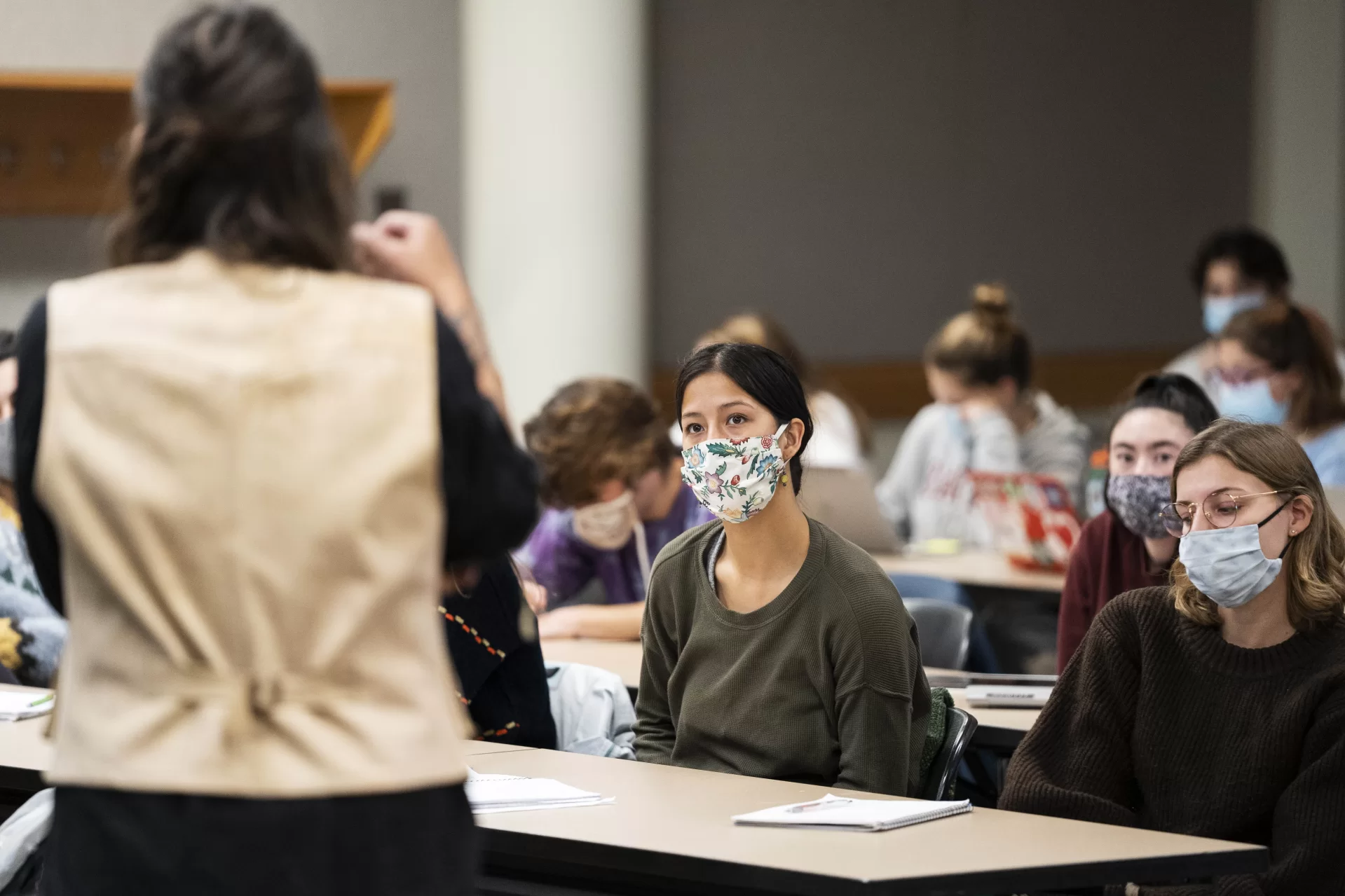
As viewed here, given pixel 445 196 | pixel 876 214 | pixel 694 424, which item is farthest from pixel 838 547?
pixel 876 214

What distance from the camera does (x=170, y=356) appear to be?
4.77ft

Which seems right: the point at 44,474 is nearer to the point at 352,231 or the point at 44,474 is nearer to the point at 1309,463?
the point at 352,231

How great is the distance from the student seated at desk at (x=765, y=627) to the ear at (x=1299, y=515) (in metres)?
0.64

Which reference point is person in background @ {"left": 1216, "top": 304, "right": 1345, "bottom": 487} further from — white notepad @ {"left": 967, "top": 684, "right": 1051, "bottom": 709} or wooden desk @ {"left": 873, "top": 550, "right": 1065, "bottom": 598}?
white notepad @ {"left": 967, "top": 684, "right": 1051, "bottom": 709}

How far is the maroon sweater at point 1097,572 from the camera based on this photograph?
353cm

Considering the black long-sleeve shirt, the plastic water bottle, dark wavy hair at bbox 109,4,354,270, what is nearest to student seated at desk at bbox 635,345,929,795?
the plastic water bottle

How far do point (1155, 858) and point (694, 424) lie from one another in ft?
3.99

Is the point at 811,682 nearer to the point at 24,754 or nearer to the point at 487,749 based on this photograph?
the point at 487,749

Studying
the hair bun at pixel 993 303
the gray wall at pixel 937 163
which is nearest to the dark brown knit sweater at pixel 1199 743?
the hair bun at pixel 993 303

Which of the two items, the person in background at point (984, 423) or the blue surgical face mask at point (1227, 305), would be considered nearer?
the person in background at point (984, 423)

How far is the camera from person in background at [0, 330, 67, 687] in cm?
356

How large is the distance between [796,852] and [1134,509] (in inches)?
67.1

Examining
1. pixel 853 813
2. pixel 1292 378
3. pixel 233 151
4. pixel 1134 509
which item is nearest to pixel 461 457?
pixel 233 151

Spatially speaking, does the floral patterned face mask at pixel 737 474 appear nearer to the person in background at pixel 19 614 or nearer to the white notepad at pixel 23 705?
the white notepad at pixel 23 705
